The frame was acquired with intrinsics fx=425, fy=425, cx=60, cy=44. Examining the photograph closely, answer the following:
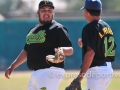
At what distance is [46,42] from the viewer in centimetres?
659

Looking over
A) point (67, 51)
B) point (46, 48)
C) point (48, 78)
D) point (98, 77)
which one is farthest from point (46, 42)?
point (98, 77)

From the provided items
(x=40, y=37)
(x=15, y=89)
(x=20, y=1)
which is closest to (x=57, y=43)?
(x=40, y=37)

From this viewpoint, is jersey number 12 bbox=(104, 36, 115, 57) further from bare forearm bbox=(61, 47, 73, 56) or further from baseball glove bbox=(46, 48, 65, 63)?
baseball glove bbox=(46, 48, 65, 63)

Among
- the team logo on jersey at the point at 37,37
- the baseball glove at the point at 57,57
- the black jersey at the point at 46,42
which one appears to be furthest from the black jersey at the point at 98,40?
the team logo on jersey at the point at 37,37

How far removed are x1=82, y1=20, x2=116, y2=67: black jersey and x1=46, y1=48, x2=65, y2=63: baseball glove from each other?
0.34 meters

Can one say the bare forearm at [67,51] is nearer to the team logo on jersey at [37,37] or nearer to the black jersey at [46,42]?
the black jersey at [46,42]

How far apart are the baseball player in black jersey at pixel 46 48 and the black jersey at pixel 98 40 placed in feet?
1.39

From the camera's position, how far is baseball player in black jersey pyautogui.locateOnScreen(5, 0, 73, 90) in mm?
6434

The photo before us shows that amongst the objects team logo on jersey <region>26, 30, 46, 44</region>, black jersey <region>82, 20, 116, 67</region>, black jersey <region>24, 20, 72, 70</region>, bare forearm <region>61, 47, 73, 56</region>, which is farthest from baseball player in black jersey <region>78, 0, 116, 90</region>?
team logo on jersey <region>26, 30, 46, 44</region>

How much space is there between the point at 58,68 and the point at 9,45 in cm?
1239

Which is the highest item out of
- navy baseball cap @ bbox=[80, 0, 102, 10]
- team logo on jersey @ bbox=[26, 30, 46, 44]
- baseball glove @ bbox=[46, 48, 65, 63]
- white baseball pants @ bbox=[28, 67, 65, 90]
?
navy baseball cap @ bbox=[80, 0, 102, 10]

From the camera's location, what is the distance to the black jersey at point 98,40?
19.9 feet

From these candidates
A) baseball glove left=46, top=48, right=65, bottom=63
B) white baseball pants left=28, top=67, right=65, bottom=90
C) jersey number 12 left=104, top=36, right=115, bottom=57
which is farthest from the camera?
white baseball pants left=28, top=67, right=65, bottom=90

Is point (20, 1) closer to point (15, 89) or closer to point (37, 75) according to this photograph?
point (15, 89)
